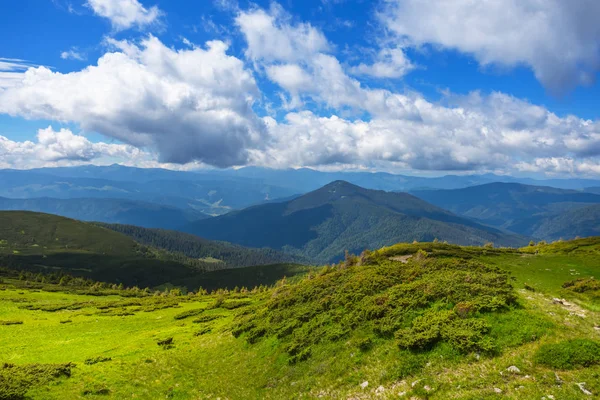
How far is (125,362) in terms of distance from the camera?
28031mm

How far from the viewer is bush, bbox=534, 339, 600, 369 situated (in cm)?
1457

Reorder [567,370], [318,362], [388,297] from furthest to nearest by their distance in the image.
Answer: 1. [388,297]
2. [318,362]
3. [567,370]

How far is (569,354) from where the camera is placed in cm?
1496

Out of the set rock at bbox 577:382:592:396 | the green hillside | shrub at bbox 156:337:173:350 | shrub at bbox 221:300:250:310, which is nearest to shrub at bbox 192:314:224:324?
shrub at bbox 221:300:250:310

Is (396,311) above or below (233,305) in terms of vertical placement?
above

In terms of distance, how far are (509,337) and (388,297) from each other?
8.62 meters

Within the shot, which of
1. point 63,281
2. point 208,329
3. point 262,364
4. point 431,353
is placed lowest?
point 63,281

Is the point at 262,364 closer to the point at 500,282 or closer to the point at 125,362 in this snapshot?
the point at 125,362

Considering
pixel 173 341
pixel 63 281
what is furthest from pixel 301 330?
pixel 63 281

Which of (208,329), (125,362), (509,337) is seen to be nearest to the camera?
(509,337)

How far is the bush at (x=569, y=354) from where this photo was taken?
14.6 meters

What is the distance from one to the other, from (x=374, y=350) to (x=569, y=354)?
371 inches

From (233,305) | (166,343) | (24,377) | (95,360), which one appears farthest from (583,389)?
(233,305)

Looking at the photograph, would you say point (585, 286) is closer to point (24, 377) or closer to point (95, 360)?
point (95, 360)
